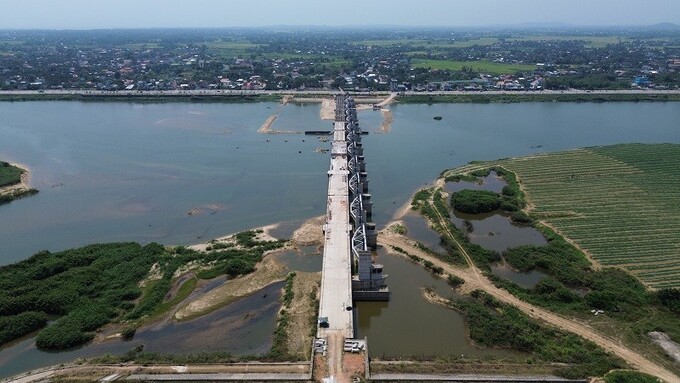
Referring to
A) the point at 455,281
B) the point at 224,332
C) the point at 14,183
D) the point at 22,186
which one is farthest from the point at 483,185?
the point at 14,183

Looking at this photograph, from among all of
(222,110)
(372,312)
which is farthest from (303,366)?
(222,110)

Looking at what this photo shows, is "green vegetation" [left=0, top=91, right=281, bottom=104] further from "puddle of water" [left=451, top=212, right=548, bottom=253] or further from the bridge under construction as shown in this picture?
"puddle of water" [left=451, top=212, right=548, bottom=253]

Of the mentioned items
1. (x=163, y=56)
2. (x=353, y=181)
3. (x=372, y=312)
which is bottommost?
(x=372, y=312)

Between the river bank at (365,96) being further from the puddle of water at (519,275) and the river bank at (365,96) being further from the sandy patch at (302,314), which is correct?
the sandy patch at (302,314)

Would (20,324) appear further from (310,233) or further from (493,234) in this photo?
(493,234)

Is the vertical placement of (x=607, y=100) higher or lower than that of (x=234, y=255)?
higher

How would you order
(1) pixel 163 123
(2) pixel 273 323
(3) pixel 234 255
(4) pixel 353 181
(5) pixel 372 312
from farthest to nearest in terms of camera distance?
(1) pixel 163 123 < (4) pixel 353 181 < (3) pixel 234 255 < (5) pixel 372 312 < (2) pixel 273 323

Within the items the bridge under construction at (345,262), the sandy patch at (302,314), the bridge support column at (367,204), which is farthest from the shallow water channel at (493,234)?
the sandy patch at (302,314)

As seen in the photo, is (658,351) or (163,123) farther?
(163,123)

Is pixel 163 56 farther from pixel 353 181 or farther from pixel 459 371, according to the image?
pixel 459 371

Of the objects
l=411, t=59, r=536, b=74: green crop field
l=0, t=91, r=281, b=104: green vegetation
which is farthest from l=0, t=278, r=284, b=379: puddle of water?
l=411, t=59, r=536, b=74: green crop field
